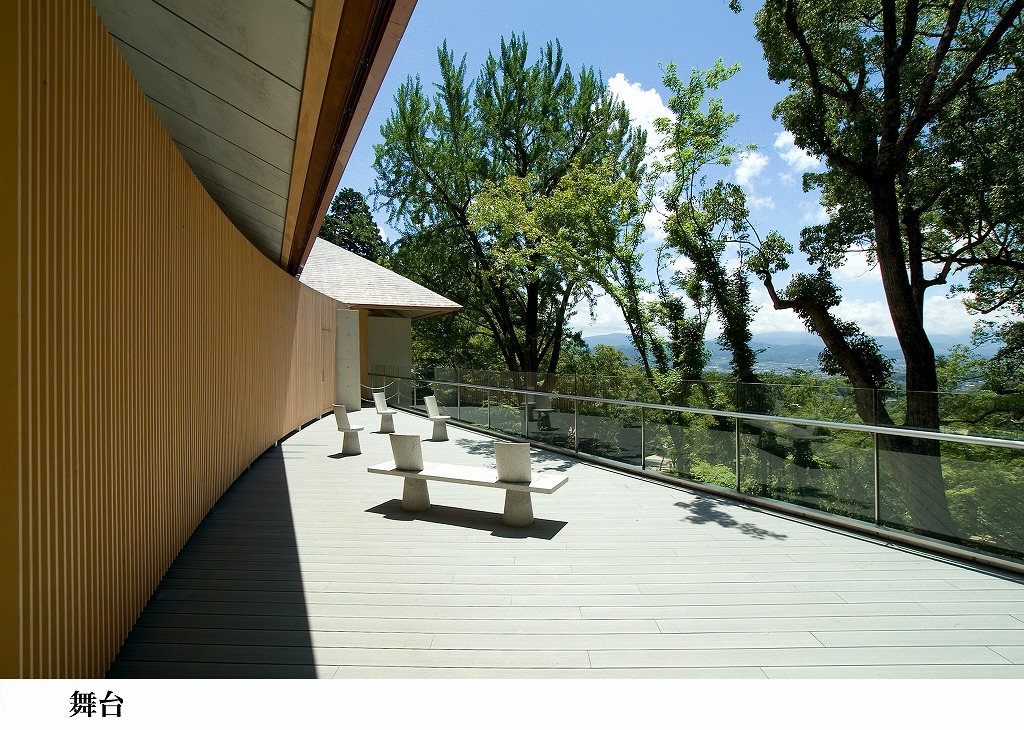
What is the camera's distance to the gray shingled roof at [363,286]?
2025 cm

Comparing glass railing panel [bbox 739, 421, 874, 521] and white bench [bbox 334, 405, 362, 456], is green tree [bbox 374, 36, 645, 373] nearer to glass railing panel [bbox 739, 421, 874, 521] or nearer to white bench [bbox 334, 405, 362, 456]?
white bench [bbox 334, 405, 362, 456]

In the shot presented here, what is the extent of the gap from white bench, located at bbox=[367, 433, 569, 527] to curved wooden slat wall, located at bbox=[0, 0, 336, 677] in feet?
6.52

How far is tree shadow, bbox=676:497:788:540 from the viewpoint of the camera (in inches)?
228

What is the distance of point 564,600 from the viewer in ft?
13.9

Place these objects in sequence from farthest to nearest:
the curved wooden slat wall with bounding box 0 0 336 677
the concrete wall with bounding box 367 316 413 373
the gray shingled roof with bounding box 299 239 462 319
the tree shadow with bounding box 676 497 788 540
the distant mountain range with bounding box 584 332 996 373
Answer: the concrete wall with bounding box 367 316 413 373 → the gray shingled roof with bounding box 299 239 462 319 → the distant mountain range with bounding box 584 332 996 373 → the tree shadow with bounding box 676 497 788 540 → the curved wooden slat wall with bounding box 0 0 336 677

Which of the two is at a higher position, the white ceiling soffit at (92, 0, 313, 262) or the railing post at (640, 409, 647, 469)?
the white ceiling soffit at (92, 0, 313, 262)

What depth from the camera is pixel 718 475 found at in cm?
734

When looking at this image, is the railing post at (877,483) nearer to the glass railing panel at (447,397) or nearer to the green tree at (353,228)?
the glass railing panel at (447,397)

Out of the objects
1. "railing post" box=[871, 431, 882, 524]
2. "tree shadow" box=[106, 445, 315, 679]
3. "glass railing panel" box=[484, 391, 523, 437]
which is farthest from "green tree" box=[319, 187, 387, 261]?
"railing post" box=[871, 431, 882, 524]

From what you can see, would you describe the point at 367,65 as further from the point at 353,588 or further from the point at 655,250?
the point at 655,250

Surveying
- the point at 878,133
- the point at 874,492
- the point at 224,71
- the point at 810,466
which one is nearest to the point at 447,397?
the point at 810,466

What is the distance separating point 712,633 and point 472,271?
24638 mm

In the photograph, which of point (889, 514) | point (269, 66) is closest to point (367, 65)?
point (269, 66)

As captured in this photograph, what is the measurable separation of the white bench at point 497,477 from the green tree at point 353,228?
25217 mm
